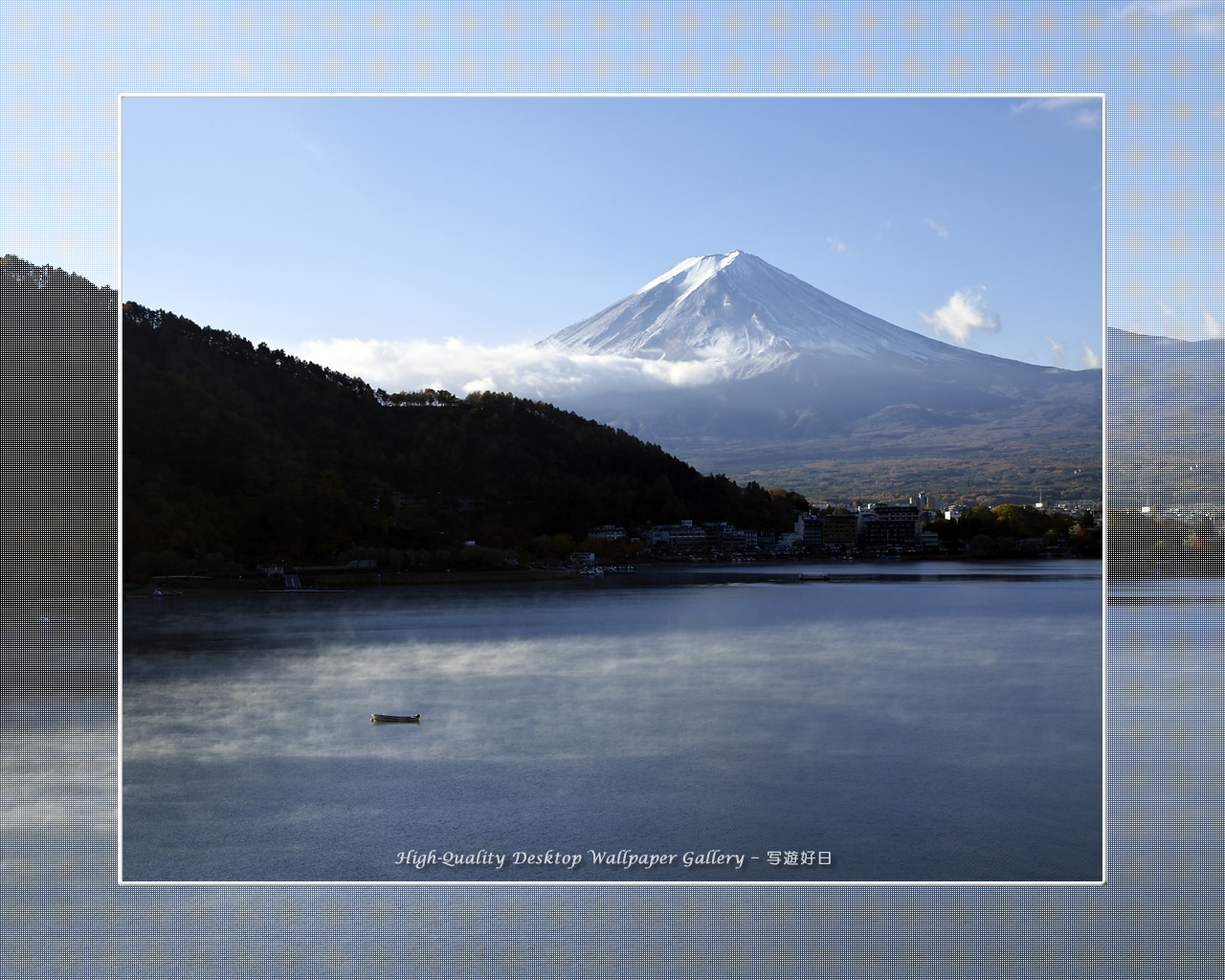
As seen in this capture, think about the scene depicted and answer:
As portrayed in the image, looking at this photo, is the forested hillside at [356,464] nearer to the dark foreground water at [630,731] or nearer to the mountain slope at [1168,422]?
the dark foreground water at [630,731]

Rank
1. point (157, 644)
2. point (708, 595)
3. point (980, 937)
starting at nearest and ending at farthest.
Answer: point (980, 937) → point (157, 644) → point (708, 595)

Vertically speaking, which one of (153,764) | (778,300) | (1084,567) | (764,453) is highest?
(778,300)

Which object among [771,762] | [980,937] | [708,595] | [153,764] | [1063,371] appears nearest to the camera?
[980,937]

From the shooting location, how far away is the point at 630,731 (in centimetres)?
561

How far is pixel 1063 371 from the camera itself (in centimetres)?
567

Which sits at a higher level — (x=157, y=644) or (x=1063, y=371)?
(x=1063, y=371)

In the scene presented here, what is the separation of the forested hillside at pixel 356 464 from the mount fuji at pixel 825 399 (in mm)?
380

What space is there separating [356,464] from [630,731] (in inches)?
149

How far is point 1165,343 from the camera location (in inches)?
114

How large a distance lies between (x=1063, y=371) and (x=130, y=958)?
5.45 m

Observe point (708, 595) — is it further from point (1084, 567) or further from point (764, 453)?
point (1084, 567)

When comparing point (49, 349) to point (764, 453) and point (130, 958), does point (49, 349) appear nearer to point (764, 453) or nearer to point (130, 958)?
point (130, 958)

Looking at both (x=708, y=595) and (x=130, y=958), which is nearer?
(x=130, y=958)

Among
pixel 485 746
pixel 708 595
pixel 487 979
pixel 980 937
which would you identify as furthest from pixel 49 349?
pixel 708 595
